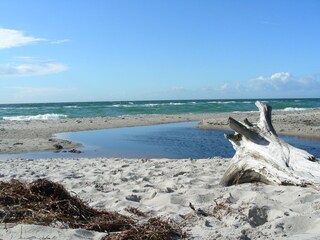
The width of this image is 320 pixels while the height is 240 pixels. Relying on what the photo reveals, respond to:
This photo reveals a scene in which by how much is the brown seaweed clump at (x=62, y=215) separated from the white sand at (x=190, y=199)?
0.22 meters

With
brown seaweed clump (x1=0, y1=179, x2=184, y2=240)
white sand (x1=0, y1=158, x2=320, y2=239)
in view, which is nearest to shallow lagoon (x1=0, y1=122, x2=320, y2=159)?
white sand (x1=0, y1=158, x2=320, y2=239)

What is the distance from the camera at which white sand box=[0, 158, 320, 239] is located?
3785 mm

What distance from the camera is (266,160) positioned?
6156 mm

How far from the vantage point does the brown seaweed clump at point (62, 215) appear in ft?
12.2

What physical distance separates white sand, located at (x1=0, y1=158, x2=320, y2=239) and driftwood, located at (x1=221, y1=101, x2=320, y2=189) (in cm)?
18

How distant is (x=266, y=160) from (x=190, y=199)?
5.08ft

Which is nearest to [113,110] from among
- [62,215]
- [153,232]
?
[62,215]

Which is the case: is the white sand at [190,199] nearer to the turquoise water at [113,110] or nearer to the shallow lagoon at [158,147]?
the shallow lagoon at [158,147]

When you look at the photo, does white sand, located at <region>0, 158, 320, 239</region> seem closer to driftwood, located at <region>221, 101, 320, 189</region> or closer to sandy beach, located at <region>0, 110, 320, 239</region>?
sandy beach, located at <region>0, 110, 320, 239</region>

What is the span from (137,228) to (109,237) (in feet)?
1.07

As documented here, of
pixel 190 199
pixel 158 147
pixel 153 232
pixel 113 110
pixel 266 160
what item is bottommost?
pixel 158 147

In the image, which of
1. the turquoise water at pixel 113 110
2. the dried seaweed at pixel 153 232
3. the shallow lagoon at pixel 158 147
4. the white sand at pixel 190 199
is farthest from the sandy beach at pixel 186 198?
the turquoise water at pixel 113 110

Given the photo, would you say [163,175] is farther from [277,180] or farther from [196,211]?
[196,211]

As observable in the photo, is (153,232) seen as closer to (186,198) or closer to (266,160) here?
(186,198)
